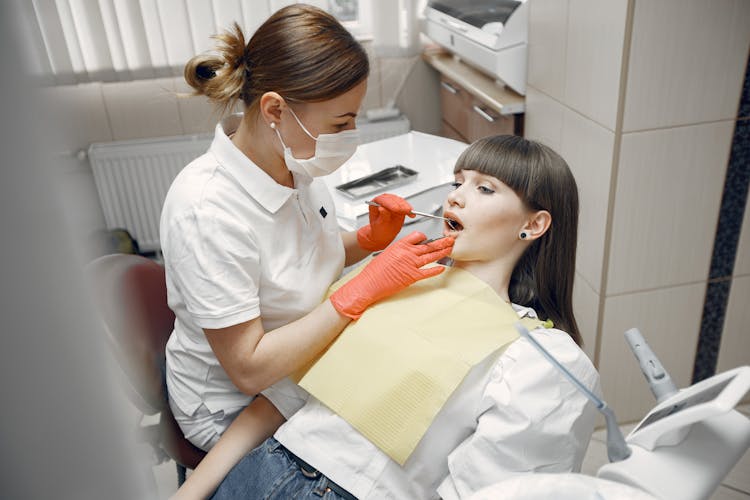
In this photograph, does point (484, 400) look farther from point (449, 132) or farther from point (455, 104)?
point (449, 132)

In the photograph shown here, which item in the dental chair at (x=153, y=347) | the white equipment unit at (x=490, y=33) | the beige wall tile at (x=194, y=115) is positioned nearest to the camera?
the dental chair at (x=153, y=347)

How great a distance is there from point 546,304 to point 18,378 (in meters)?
1.29

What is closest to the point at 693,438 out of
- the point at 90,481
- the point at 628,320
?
the point at 90,481

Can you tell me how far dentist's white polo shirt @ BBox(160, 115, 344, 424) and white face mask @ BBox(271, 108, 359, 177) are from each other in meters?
0.06

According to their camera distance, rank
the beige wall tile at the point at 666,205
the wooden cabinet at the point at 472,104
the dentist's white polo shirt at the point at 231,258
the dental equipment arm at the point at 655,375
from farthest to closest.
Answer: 1. the wooden cabinet at the point at 472,104
2. the beige wall tile at the point at 666,205
3. the dentist's white polo shirt at the point at 231,258
4. the dental equipment arm at the point at 655,375

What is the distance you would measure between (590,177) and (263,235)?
1150mm

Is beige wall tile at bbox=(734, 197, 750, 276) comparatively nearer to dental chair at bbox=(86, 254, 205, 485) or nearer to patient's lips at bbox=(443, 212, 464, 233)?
patient's lips at bbox=(443, 212, 464, 233)

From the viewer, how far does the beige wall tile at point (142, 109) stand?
300 centimetres

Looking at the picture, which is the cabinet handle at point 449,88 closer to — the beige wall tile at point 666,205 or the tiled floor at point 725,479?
the beige wall tile at point 666,205

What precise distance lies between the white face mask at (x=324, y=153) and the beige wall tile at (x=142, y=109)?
1950 millimetres

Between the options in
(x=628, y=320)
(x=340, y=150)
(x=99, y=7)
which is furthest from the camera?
(x=99, y=7)

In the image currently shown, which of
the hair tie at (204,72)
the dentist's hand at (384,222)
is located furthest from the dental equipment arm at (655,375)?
the hair tie at (204,72)

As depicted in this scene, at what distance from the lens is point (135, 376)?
1.20 meters

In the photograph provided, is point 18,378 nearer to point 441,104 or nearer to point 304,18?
point 304,18
